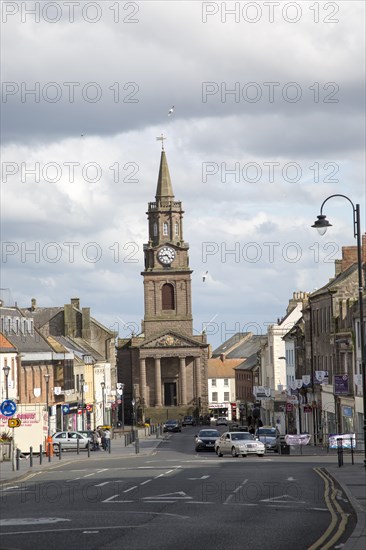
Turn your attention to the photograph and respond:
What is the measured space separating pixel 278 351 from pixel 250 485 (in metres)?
79.3

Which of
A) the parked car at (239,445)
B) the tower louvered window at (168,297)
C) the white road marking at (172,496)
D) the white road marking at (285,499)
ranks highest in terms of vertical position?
the tower louvered window at (168,297)

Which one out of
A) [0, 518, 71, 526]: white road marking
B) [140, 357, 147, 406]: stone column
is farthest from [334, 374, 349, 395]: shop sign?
[140, 357, 147, 406]: stone column

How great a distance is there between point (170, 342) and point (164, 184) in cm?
2560

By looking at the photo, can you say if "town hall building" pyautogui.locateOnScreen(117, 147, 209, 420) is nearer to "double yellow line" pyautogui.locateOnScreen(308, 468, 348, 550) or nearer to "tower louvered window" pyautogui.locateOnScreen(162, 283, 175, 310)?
"tower louvered window" pyautogui.locateOnScreen(162, 283, 175, 310)

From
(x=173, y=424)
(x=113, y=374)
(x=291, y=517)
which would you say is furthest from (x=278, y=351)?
(x=291, y=517)

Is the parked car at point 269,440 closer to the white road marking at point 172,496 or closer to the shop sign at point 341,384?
the shop sign at point 341,384

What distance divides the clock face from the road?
12474 centimetres

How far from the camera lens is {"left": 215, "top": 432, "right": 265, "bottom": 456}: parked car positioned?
186 feet

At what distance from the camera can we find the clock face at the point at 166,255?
164 meters

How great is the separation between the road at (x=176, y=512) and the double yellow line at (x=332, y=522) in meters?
0.02

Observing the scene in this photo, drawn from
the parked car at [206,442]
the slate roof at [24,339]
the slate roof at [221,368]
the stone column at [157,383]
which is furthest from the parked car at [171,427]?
the slate roof at [221,368]

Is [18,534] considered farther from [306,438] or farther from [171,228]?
[171,228]

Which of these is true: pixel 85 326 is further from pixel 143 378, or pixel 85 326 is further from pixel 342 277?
pixel 342 277

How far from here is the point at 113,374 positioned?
436 feet
